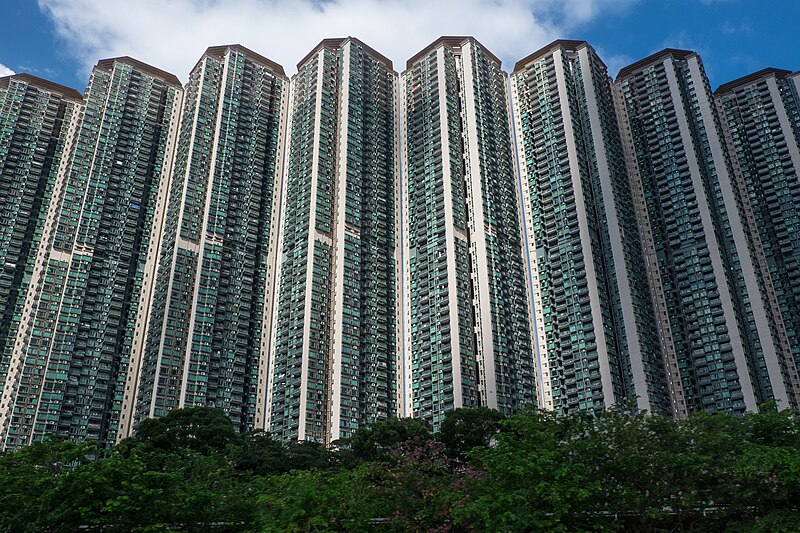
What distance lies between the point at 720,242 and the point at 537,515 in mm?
92913

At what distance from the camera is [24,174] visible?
4343 inches

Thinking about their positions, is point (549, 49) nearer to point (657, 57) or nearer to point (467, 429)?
point (657, 57)

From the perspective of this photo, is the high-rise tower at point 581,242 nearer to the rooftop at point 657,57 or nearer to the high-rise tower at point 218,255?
the rooftop at point 657,57

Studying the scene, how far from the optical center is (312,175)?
107m

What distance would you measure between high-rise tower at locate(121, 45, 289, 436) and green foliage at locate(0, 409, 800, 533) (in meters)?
66.4

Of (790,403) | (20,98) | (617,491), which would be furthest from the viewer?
(20,98)

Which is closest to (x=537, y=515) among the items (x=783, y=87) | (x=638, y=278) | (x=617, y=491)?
(x=617, y=491)

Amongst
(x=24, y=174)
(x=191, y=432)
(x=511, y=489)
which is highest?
(x=24, y=174)

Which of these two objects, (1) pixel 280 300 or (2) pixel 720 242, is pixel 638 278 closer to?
(2) pixel 720 242

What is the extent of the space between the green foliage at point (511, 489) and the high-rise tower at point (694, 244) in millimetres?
74293

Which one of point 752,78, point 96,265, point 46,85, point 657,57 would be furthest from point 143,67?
point 752,78

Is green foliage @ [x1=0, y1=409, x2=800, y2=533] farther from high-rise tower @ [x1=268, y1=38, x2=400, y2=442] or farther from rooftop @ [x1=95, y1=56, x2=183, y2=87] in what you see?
rooftop @ [x1=95, y1=56, x2=183, y2=87]

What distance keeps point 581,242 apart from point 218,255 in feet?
190

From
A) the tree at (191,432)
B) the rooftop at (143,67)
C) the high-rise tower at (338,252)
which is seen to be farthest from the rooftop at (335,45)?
the tree at (191,432)
